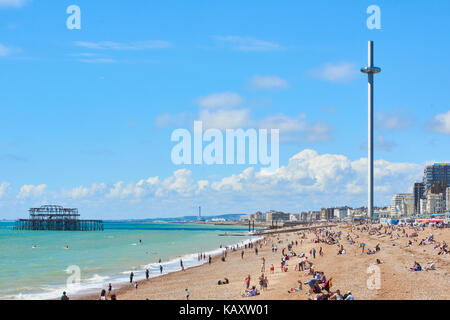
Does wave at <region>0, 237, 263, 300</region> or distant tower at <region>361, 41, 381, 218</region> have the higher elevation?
distant tower at <region>361, 41, 381, 218</region>

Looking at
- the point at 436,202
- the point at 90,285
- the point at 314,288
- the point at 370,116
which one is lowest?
the point at 90,285

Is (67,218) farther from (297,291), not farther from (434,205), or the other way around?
(297,291)

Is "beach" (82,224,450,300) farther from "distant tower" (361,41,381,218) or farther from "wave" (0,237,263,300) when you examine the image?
"distant tower" (361,41,381,218)

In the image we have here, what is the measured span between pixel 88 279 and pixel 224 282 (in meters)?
14.1

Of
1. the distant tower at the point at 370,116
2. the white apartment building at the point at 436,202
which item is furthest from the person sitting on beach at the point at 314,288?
the white apartment building at the point at 436,202

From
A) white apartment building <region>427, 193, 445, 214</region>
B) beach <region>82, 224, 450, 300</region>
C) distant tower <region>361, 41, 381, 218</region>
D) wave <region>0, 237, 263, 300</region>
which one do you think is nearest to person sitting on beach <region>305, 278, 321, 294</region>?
beach <region>82, 224, 450, 300</region>

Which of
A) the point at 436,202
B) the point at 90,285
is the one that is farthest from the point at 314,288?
the point at 436,202

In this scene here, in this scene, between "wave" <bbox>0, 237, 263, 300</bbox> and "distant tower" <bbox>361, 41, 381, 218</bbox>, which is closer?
"wave" <bbox>0, 237, 263, 300</bbox>

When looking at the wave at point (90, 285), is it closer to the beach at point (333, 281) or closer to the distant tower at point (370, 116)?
the beach at point (333, 281)

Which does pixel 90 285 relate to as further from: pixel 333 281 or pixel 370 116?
pixel 370 116

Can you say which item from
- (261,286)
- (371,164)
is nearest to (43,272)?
(261,286)

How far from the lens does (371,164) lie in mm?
145000

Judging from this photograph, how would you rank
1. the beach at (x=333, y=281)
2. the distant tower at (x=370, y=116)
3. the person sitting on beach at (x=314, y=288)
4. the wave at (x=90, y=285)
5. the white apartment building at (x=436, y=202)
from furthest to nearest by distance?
1. the white apartment building at (x=436, y=202)
2. the distant tower at (x=370, y=116)
3. the wave at (x=90, y=285)
4. the beach at (x=333, y=281)
5. the person sitting on beach at (x=314, y=288)
